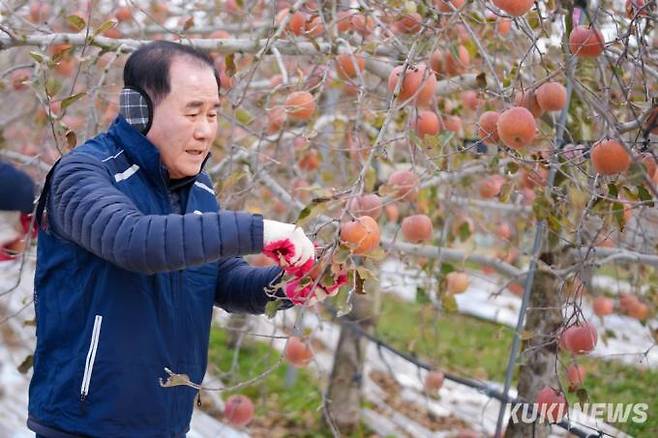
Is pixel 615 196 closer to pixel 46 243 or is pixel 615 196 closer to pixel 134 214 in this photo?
pixel 134 214

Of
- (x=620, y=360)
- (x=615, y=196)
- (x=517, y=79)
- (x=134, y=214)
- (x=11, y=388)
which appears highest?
(x=517, y=79)

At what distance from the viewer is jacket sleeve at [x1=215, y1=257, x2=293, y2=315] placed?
172 centimetres

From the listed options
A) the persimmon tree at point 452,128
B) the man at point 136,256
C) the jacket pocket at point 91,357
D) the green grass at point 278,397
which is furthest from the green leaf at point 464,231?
the jacket pocket at point 91,357

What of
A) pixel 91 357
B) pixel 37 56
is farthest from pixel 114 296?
pixel 37 56

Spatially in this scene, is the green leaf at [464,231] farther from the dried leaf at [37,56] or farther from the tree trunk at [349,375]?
the dried leaf at [37,56]

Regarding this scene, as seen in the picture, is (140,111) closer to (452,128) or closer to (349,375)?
(452,128)

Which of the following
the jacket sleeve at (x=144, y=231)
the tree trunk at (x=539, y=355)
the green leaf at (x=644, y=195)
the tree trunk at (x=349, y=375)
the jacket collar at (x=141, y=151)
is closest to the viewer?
the jacket sleeve at (x=144, y=231)

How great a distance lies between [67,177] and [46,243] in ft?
0.60

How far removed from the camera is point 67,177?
1.43 meters

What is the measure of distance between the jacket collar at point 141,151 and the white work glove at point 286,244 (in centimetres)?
29

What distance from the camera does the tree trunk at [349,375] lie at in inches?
167

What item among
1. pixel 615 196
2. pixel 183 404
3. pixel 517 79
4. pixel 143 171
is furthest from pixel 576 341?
pixel 143 171

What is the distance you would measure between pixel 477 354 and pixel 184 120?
4.96m

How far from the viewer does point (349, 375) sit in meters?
4.37
